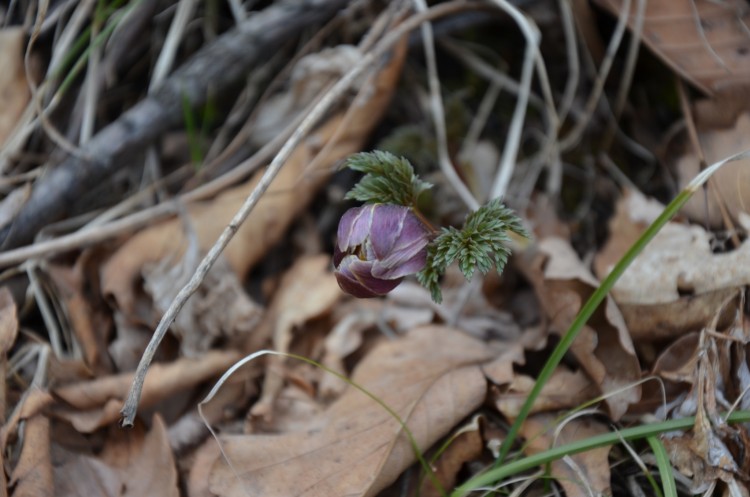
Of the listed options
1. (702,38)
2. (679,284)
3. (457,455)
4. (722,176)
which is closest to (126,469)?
(457,455)

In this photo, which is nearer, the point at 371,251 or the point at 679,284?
the point at 371,251

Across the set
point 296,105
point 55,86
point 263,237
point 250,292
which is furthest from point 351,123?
point 55,86

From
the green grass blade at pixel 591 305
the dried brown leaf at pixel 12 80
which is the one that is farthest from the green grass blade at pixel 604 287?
the dried brown leaf at pixel 12 80

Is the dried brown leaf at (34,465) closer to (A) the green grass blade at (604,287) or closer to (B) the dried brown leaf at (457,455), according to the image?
(B) the dried brown leaf at (457,455)

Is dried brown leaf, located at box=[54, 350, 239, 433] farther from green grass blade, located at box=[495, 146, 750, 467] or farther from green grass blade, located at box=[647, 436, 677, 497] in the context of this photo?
green grass blade, located at box=[647, 436, 677, 497]

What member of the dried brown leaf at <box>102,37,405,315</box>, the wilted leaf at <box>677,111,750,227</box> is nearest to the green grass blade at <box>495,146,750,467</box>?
the wilted leaf at <box>677,111,750,227</box>

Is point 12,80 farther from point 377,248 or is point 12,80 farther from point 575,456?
point 575,456
